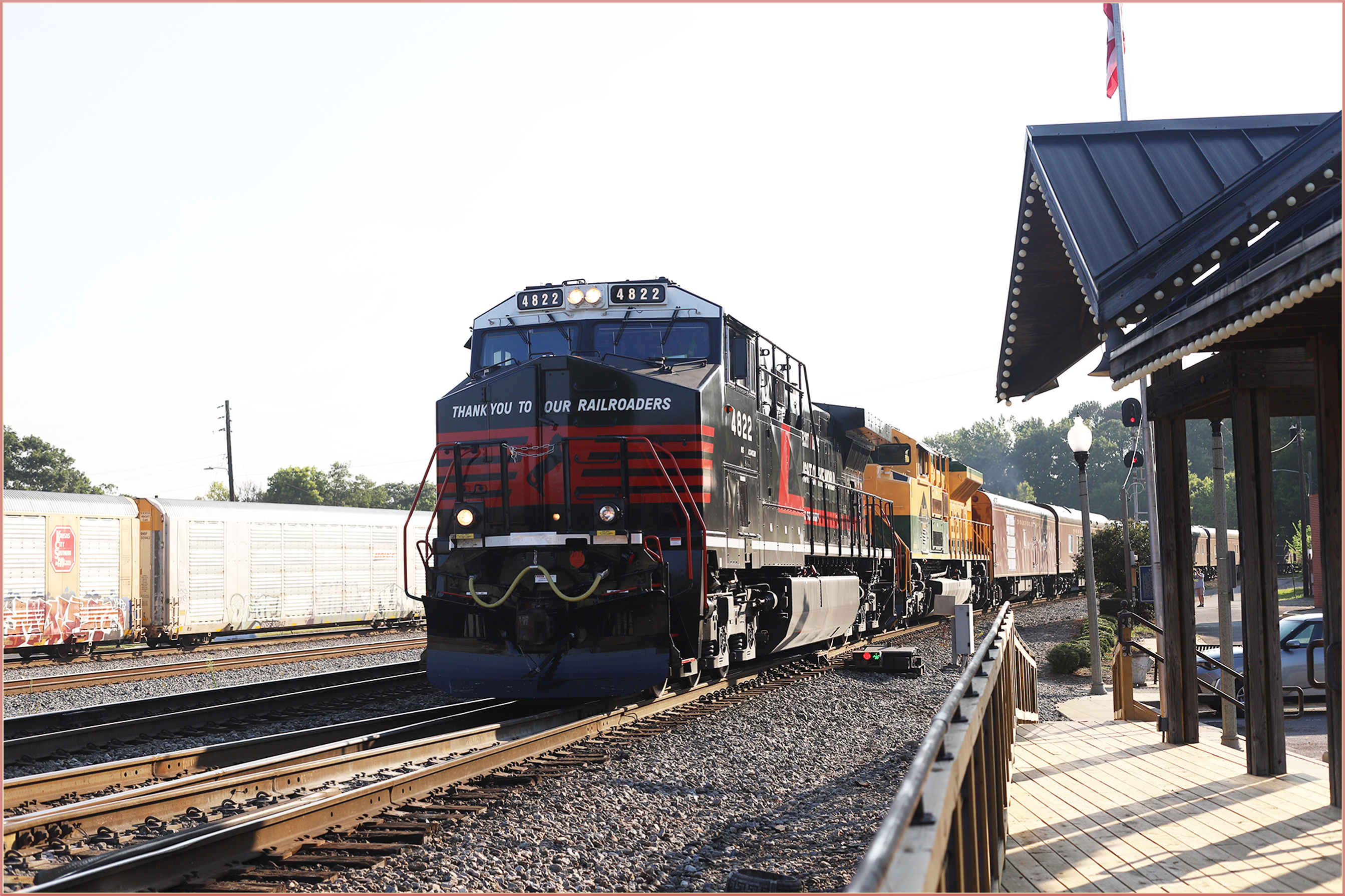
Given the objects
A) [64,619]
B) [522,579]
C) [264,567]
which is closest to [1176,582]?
[522,579]

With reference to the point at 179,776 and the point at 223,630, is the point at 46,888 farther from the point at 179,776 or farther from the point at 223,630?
the point at 223,630

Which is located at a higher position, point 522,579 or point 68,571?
point 522,579

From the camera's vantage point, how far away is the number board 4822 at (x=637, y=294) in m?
10.9

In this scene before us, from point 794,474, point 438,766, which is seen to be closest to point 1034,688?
point 794,474

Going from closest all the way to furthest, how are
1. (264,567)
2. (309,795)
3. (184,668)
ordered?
1. (309,795)
2. (184,668)
3. (264,567)

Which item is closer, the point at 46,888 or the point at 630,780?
the point at 46,888

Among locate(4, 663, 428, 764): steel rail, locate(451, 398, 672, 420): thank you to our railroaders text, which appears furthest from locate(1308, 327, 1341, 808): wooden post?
locate(4, 663, 428, 764): steel rail

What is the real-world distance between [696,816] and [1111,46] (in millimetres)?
12559

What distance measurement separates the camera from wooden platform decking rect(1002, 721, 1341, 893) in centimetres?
468

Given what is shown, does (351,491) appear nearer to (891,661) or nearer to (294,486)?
(294,486)

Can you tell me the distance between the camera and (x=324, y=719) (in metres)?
10.3

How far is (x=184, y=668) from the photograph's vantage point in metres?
16.2

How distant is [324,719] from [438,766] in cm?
383

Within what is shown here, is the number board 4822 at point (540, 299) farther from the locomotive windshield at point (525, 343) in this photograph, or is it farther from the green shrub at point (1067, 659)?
the green shrub at point (1067, 659)
